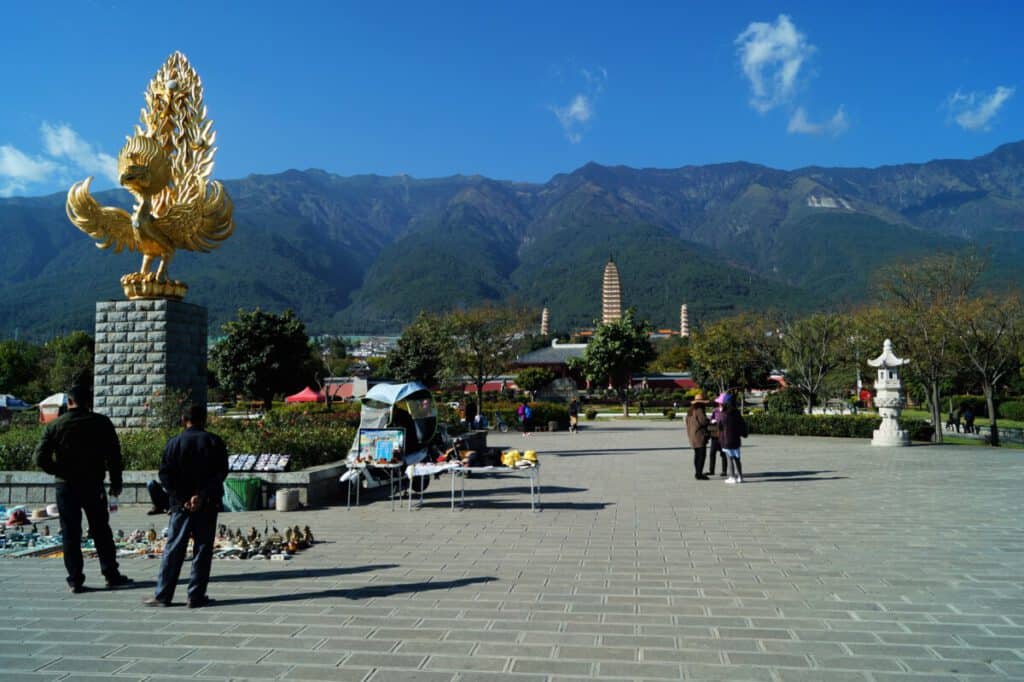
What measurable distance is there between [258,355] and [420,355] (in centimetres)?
1077

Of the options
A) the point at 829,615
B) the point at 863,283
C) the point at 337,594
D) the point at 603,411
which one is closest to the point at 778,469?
the point at 829,615

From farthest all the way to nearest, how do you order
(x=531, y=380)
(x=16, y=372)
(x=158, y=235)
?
(x=531, y=380), (x=16, y=372), (x=158, y=235)

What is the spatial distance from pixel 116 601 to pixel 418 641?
9.02ft

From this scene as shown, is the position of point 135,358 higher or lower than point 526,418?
higher

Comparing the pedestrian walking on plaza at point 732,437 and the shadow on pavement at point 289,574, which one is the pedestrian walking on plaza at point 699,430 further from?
the shadow on pavement at point 289,574

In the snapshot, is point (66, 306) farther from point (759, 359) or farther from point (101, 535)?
point (101, 535)

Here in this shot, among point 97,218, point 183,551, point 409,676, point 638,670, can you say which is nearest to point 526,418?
point 97,218

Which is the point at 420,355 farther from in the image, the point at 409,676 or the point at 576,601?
the point at 409,676

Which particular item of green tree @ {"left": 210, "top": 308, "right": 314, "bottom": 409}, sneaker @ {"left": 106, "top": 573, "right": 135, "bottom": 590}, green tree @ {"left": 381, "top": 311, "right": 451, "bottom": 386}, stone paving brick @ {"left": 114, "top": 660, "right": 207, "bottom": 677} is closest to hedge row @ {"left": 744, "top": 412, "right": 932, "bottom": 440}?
green tree @ {"left": 381, "top": 311, "right": 451, "bottom": 386}

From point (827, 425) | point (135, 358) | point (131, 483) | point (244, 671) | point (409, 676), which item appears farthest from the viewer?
point (827, 425)

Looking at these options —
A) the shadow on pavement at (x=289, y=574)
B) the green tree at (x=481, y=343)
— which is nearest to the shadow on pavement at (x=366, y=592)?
the shadow on pavement at (x=289, y=574)

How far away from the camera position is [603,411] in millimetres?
51031

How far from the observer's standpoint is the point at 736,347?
4094cm

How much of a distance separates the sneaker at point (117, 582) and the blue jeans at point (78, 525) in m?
0.05
